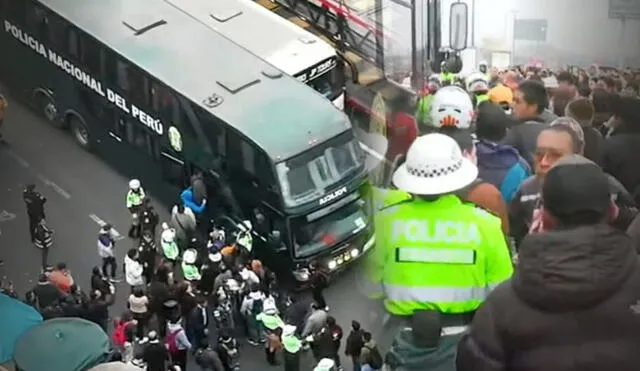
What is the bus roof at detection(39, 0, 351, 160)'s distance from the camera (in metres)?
4.52

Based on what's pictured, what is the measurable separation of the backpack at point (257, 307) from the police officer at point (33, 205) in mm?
884

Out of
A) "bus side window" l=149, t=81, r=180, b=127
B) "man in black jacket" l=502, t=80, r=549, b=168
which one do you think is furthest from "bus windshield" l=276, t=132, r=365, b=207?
"man in black jacket" l=502, t=80, r=549, b=168

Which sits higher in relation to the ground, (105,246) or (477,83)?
(477,83)

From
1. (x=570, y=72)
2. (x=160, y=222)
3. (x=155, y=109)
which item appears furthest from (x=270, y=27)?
(x=570, y=72)

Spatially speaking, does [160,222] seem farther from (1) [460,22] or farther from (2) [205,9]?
(1) [460,22]

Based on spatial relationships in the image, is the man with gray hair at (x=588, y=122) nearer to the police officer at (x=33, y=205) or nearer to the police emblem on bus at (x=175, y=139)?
the police emblem on bus at (x=175, y=139)

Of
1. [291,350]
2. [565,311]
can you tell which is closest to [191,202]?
[291,350]

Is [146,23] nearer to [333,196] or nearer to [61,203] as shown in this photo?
[61,203]

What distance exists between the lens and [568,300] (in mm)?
1681

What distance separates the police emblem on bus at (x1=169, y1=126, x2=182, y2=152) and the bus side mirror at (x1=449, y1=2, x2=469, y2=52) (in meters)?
1.14

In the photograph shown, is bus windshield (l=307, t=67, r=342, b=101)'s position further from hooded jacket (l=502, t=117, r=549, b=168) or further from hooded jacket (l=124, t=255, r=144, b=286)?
hooded jacket (l=502, t=117, r=549, b=168)

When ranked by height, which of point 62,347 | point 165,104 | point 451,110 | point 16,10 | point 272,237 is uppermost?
point 451,110

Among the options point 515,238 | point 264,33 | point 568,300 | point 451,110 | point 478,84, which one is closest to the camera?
point 568,300

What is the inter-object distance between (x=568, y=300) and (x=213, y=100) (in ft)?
9.72
